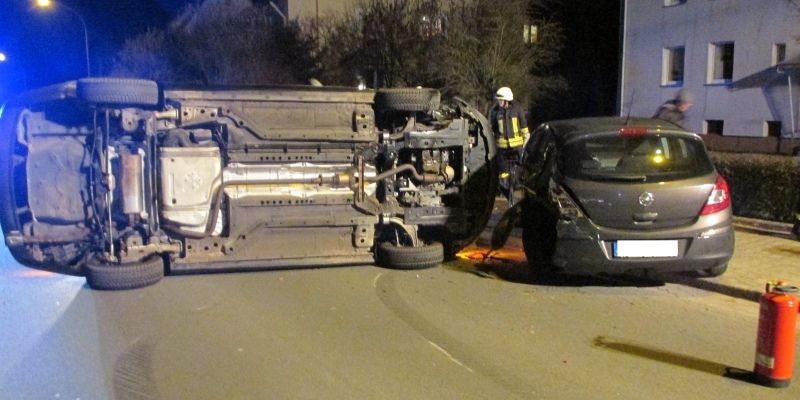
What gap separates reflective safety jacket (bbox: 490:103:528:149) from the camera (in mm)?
11141

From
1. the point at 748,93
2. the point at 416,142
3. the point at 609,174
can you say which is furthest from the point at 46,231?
the point at 748,93

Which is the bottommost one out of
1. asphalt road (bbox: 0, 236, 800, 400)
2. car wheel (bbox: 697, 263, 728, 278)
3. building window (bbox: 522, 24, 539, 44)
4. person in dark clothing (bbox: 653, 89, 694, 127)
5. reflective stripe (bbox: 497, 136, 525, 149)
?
asphalt road (bbox: 0, 236, 800, 400)

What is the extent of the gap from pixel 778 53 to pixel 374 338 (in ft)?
73.3

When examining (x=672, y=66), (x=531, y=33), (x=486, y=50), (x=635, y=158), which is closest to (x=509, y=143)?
(x=635, y=158)

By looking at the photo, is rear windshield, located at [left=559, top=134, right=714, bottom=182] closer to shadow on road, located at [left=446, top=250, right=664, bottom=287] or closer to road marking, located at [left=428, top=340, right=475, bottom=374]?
shadow on road, located at [left=446, top=250, right=664, bottom=287]

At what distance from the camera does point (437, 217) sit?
325 inches

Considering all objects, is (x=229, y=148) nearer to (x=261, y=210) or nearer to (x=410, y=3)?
(x=261, y=210)

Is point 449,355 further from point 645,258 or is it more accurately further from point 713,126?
point 713,126

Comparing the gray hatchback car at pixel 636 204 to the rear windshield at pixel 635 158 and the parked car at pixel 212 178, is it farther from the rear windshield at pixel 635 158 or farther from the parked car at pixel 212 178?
the parked car at pixel 212 178

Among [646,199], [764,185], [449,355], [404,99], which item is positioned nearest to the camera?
[449,355]

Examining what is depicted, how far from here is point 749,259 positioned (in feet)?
27.0

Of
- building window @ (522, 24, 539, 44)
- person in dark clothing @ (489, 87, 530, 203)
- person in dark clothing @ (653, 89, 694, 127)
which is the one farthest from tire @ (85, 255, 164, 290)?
building window @ (522, 24, 539, 44)

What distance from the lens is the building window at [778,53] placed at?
23547 mm

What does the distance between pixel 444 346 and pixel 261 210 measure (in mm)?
2823
